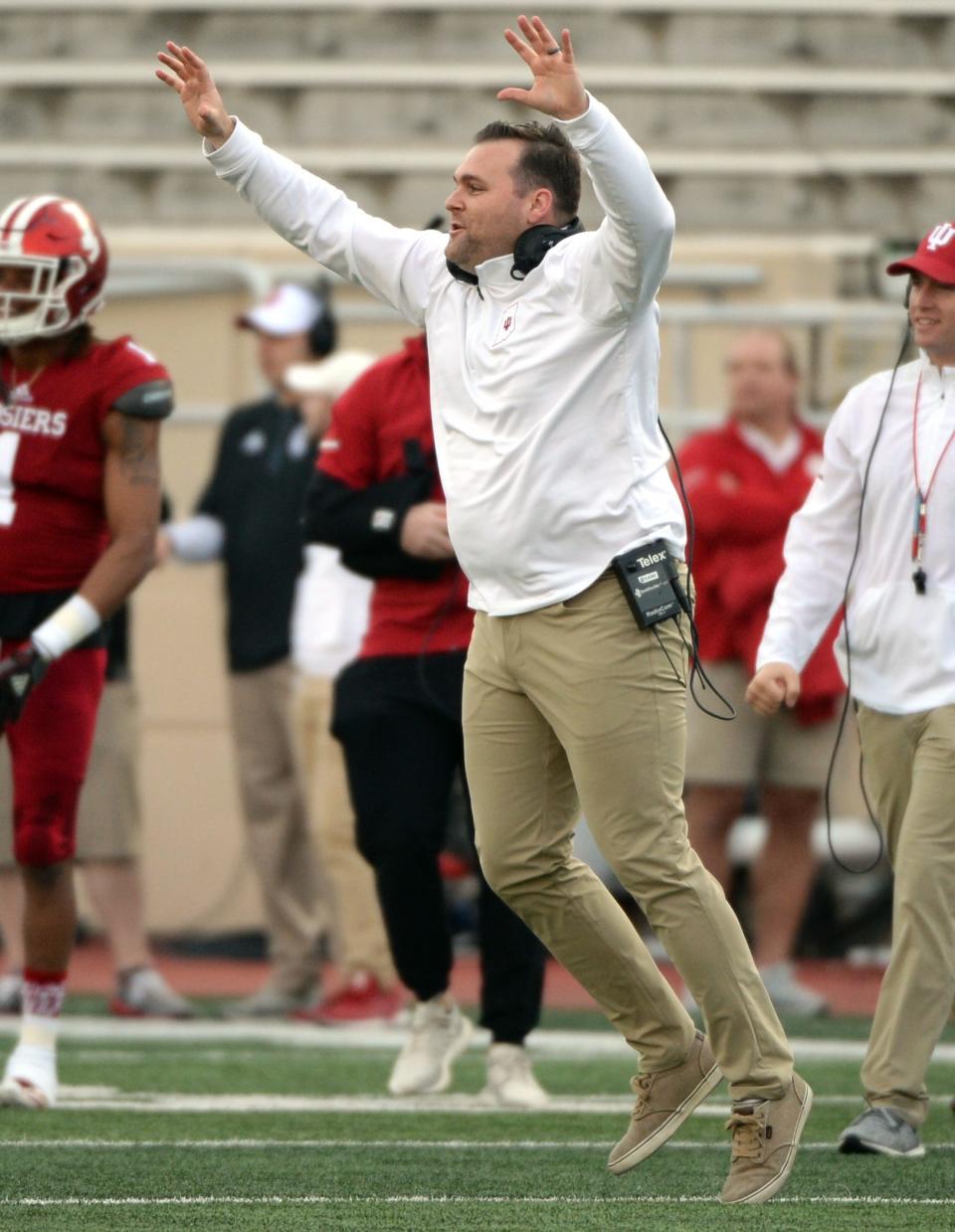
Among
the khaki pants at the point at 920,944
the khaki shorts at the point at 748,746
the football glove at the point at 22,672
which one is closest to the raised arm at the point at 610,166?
the khaki pants at the point at 920,944

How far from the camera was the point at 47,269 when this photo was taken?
6.37 m

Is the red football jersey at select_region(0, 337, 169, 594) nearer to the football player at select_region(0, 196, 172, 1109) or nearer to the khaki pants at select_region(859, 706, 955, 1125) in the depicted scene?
the football player at select_region(0, 196, 172, 1109)

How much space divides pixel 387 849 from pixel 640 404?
187 centimetres

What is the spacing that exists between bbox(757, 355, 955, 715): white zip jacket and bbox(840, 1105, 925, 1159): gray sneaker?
81 cm

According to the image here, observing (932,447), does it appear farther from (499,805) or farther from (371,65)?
(371,65)

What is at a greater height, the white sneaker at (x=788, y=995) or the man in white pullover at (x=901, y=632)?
the man in white pullover at (x=901, y=632)

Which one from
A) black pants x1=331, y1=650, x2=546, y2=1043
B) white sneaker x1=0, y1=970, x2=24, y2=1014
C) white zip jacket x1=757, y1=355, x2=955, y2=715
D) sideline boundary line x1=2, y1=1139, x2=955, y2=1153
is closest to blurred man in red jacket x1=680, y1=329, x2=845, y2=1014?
white sneaker x1=0, y1=970, x2=24, y2=1014

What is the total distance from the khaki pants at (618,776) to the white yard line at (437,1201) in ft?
0.70

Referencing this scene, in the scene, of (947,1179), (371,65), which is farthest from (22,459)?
(371,65)

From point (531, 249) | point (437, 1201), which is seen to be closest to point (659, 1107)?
point (437, 1201)

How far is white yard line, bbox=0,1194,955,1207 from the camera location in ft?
15.5

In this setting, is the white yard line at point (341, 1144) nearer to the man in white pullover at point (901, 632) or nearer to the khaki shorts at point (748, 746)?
the man in white pullover at point (901, 632)

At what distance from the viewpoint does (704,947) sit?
4.88m

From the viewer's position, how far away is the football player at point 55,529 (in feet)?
20.5
